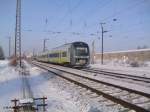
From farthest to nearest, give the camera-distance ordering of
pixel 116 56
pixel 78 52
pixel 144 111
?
1. pixel 116 56
2. pixel 78 52
3. pixel 144 111

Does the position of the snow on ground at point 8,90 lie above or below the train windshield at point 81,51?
below

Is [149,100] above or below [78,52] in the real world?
below

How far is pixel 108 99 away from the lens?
10.7 meters

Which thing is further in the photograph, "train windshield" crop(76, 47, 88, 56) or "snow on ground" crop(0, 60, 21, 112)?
"train windshield" crop(76, 47, 88, 56)

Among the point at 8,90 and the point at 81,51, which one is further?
the point at 81,51

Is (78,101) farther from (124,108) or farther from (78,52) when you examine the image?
(78,52)

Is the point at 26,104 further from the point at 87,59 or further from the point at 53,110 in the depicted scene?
the point at 87,59

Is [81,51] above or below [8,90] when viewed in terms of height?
above

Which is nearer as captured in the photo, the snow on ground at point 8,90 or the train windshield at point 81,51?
the snow on ground at point 8,90

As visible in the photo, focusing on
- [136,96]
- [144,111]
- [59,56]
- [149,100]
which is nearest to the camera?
[144,111]

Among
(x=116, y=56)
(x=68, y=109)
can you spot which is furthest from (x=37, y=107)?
(x=116, y=56)

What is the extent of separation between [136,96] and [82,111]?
3.44 metres

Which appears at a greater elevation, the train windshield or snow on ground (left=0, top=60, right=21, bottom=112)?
the train windshield

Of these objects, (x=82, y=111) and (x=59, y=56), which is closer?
(x=82, y=111)
